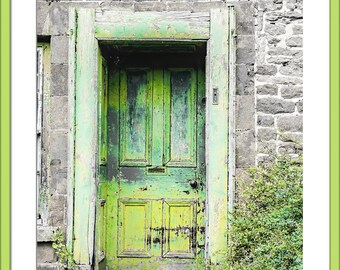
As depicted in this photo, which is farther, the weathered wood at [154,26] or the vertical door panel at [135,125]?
the vertical door panel at [135,125]

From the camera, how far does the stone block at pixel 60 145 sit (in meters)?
6.90

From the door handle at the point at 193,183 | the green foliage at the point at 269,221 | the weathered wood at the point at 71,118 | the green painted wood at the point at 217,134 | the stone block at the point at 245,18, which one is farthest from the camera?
the door handle at the point at 193,183

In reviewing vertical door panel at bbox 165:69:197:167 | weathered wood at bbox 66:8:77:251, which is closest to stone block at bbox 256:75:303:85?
vertical door panel at bbox 165:69:197:167

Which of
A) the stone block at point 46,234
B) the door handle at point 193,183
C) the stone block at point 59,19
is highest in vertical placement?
the stone block at point 59,19

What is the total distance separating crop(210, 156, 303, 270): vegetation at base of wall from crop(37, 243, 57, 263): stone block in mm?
1633

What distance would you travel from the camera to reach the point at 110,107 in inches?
284

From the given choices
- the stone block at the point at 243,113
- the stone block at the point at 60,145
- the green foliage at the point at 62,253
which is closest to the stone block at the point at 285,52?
the stone block at the point at 243,113

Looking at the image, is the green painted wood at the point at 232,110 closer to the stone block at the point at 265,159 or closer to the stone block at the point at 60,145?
the stone block at the point at 265,159

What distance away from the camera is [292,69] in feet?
22.4

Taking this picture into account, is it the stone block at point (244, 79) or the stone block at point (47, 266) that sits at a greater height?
the stone block at point (244, 79)

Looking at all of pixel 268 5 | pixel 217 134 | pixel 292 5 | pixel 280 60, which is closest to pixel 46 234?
pixel 217 134
